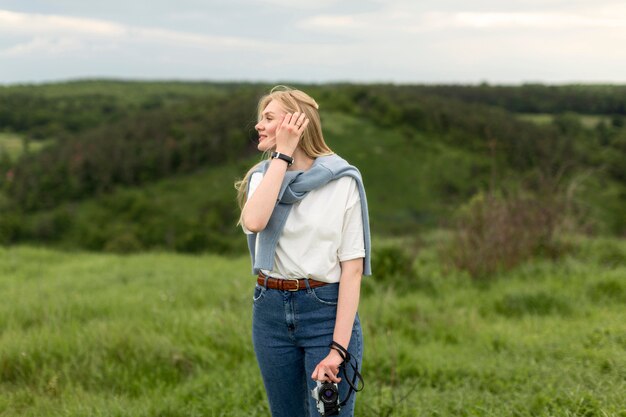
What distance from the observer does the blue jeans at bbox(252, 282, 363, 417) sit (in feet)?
6.26

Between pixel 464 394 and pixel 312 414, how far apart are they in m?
1.69

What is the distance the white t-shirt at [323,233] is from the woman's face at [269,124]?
269mm

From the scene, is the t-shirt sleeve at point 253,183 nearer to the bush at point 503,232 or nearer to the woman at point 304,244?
the woman at point 304,244

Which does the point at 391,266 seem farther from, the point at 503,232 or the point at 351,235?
the point at 351,235

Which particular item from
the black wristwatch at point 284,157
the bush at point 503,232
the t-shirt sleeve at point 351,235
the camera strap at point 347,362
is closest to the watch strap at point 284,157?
the black wristwatch at point 284,157

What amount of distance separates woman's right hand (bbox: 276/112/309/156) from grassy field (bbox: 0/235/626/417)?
1.77 meters

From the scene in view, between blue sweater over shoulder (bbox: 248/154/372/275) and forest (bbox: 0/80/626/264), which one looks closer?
blue sweater over shoulder (bbox: 248/154/372/275)

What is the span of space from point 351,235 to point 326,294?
235mm

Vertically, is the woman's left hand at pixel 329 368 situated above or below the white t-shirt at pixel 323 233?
below

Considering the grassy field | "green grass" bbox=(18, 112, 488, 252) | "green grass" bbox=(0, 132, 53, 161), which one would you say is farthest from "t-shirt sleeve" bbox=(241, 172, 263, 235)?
"green grass" bbox=(0, 132, 53, 161)

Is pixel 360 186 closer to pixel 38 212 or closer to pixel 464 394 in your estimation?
pixel 464 394

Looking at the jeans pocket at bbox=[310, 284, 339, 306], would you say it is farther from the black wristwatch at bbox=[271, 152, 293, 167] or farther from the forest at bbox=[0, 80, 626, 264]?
the forest at bbox=[0, 80, 626, 264]

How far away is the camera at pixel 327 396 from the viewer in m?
1.83

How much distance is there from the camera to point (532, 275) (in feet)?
21.7
